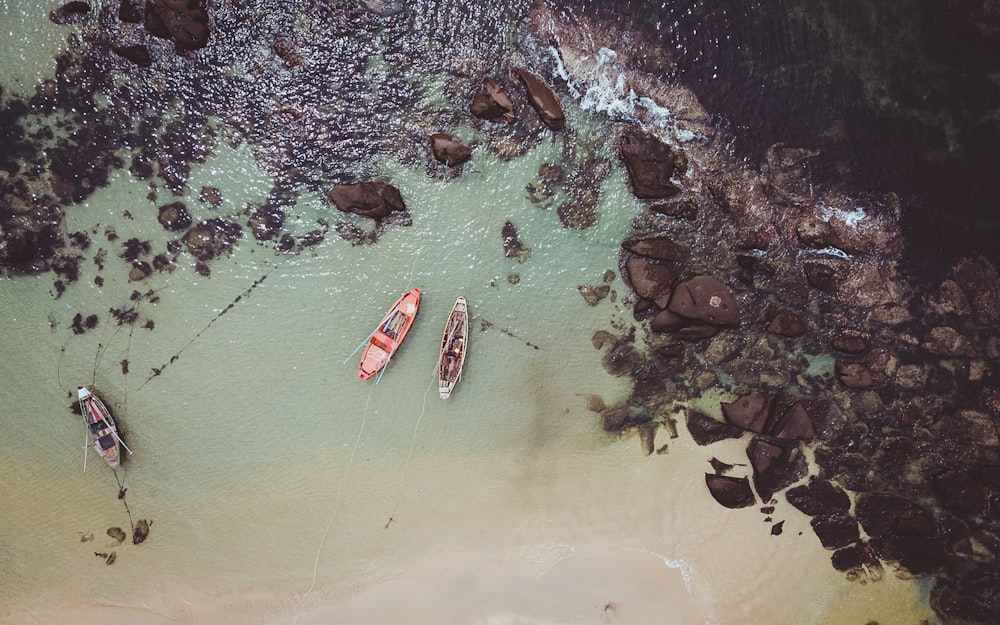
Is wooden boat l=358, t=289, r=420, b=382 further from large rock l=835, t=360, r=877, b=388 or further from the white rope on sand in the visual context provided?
large rock l=835, t=360, r=877, b=388

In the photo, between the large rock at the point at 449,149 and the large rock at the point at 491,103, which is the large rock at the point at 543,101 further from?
the large rock at the point at 449,149

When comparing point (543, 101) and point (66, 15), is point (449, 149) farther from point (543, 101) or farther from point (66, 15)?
point (66, 15)

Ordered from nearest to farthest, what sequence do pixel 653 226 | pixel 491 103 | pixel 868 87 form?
pixel 491 103
pixel 868 87
pixel 653 226

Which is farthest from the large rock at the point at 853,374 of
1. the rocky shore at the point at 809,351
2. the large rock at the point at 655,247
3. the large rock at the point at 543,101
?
the large rock at the point at 543,101

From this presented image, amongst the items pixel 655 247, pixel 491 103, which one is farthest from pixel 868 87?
pixel 491 103

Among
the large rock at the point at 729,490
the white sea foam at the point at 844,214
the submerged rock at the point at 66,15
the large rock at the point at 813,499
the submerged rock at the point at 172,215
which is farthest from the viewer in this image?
the large rock at the point at 813,499

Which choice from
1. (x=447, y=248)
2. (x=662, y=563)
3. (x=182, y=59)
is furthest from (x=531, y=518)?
(x=182, y=59)
